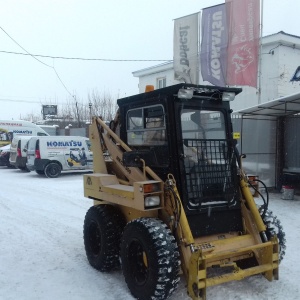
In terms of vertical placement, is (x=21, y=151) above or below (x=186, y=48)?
below

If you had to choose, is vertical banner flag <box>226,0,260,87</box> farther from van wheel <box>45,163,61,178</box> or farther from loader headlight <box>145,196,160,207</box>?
loader headlight <box>145,196,160,207</box>

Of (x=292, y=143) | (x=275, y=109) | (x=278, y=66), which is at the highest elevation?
(x=278, y=66)

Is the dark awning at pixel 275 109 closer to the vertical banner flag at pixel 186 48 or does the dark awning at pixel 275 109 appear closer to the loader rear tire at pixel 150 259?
the vertical banner flag at pixel 186 48

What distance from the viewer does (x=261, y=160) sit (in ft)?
36.6

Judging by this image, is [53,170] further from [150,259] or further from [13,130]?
[150,259]

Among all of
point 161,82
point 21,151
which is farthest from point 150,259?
point 161,82

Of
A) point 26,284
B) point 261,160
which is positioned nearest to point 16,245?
point 26,284

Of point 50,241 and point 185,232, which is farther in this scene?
point 50,241

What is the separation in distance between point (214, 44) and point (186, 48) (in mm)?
1494

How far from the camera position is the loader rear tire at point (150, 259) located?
3.73 m

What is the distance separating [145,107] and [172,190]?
3.78 ft

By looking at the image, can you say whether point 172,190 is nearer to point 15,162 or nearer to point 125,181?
point 125,181

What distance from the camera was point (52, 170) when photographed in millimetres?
15633

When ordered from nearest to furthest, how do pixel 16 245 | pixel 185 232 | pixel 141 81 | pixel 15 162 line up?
pixel 185 232
pixel 16 245
pixel 15 162
pixel 141 81
